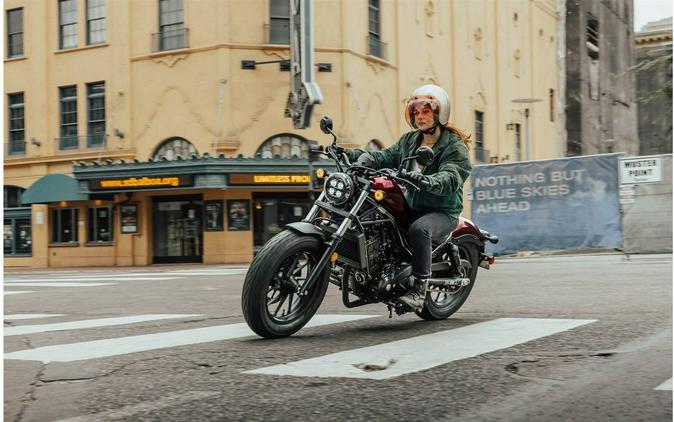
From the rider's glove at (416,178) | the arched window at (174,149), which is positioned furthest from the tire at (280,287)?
the arched window at (174,149)

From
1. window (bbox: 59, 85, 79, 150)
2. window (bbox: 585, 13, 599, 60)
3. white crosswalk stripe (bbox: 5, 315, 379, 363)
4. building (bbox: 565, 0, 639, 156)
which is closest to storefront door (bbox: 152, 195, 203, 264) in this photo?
window (bbox: 59, 85, 79, 150)

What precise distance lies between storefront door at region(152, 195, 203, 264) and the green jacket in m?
22.2

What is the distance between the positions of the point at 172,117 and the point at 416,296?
23412mm

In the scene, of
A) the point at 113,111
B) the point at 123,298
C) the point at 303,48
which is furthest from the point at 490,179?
the point at 113,111

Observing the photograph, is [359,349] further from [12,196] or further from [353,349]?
[12,196]

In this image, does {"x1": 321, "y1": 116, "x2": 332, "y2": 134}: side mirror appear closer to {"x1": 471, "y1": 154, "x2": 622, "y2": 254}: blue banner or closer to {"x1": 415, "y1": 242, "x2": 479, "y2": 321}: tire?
{"x1": 415, "y1": 242, "x2": 479, "y2": 321}: tire

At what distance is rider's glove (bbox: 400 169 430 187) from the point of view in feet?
16.8

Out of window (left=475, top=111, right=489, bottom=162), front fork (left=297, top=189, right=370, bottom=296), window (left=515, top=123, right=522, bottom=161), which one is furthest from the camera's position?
window (left=515, top=123, right=522, bottom=161)

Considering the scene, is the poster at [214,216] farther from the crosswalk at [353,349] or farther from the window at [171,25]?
the crosswalk at [353,349]

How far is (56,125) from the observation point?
2969cm

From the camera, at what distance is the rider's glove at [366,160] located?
18.1 ft

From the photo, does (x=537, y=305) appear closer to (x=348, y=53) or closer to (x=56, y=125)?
(x=348, y=53)

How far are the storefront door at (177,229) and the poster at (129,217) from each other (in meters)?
0.62

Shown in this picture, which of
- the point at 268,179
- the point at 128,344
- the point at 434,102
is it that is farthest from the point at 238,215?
the point at 128,344
